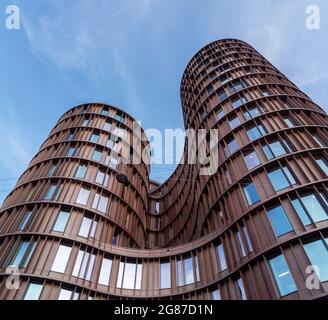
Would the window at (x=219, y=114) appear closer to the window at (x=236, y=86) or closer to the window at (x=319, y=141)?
the window at (x=236, y=86)

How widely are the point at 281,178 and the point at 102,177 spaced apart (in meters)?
17.5

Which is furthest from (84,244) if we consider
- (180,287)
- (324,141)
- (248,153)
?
(324,141)

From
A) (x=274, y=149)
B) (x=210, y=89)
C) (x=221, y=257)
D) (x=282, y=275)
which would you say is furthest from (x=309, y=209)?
(x=210, y=89)

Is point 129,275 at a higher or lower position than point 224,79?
lower

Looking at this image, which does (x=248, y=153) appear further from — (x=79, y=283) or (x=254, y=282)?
(x=79, y=283)

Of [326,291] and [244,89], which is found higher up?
[244,89]

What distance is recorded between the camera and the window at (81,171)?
30.4 m

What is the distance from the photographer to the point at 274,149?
82.3ft

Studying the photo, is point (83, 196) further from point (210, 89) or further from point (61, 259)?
point (210, 89)

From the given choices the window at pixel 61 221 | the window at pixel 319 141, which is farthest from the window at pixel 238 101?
the window at pixel 61 221

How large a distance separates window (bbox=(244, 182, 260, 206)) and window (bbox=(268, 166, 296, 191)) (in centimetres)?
147

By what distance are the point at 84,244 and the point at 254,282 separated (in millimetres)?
13413

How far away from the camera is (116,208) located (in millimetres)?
30562
